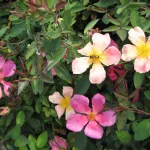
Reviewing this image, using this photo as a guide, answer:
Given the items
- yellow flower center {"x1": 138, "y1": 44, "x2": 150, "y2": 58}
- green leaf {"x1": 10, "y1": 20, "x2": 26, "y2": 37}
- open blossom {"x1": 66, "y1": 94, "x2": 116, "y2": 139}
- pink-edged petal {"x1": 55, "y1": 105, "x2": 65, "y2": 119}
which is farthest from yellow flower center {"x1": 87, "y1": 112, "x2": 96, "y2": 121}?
green leaf {"x1": 10, "y1": 20, "x2": 26, "y2": 37}

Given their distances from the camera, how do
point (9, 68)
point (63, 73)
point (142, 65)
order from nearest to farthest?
point (142, 65) < point (63, 73) < point (9, 68)

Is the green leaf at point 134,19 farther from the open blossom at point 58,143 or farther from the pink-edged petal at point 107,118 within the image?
the open blossom at point 58,143

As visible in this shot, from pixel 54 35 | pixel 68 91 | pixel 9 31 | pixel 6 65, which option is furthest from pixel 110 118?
pixel 9 31

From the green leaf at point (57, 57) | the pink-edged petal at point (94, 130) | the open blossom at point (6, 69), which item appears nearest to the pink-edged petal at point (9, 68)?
the open blossom at point (6, 69)

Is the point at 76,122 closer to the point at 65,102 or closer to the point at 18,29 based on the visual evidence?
the point at 65,102

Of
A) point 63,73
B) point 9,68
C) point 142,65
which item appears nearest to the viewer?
point 142,65

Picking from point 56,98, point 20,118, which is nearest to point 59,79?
point 56,98
